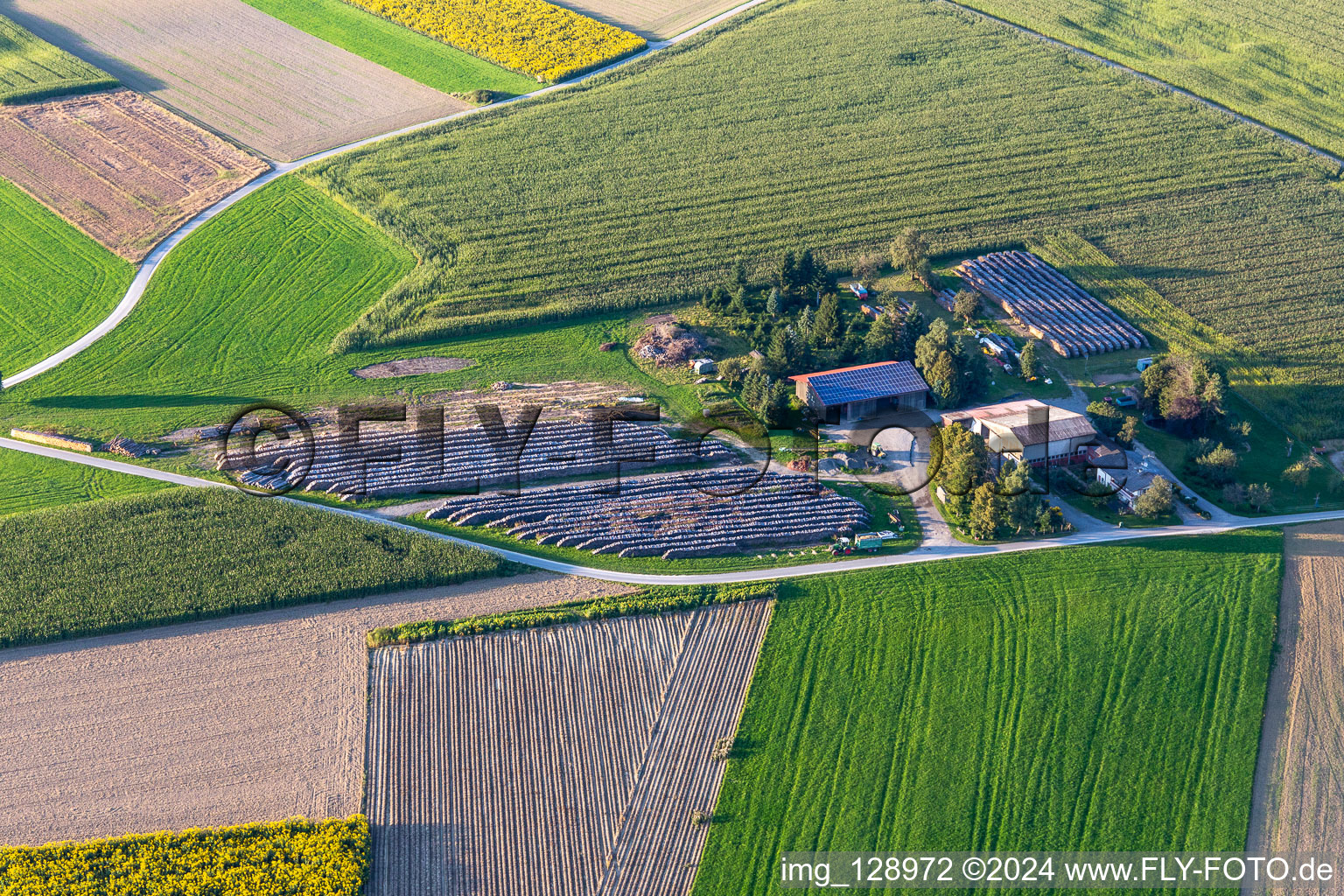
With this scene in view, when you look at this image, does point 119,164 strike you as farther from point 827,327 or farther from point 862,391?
point 862,391

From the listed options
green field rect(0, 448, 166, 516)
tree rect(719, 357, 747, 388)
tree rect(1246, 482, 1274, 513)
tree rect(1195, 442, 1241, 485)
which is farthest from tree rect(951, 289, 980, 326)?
green field rect(0, 448, 166, 516)

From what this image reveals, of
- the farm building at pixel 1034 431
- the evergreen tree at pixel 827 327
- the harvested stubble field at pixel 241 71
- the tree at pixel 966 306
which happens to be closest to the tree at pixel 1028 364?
the farm building at pixel 1034 431

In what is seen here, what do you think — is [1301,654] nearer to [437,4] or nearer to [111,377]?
[111,377]

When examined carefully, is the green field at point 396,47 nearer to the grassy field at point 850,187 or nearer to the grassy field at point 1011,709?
the grassy field at point 850,187

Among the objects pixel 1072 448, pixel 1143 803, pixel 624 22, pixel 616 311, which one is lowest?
pixel 1143 803

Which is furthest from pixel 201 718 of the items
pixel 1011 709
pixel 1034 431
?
pixel 1034 431

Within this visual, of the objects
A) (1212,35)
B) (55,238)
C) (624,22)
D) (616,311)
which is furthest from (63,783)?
(1212,35)
